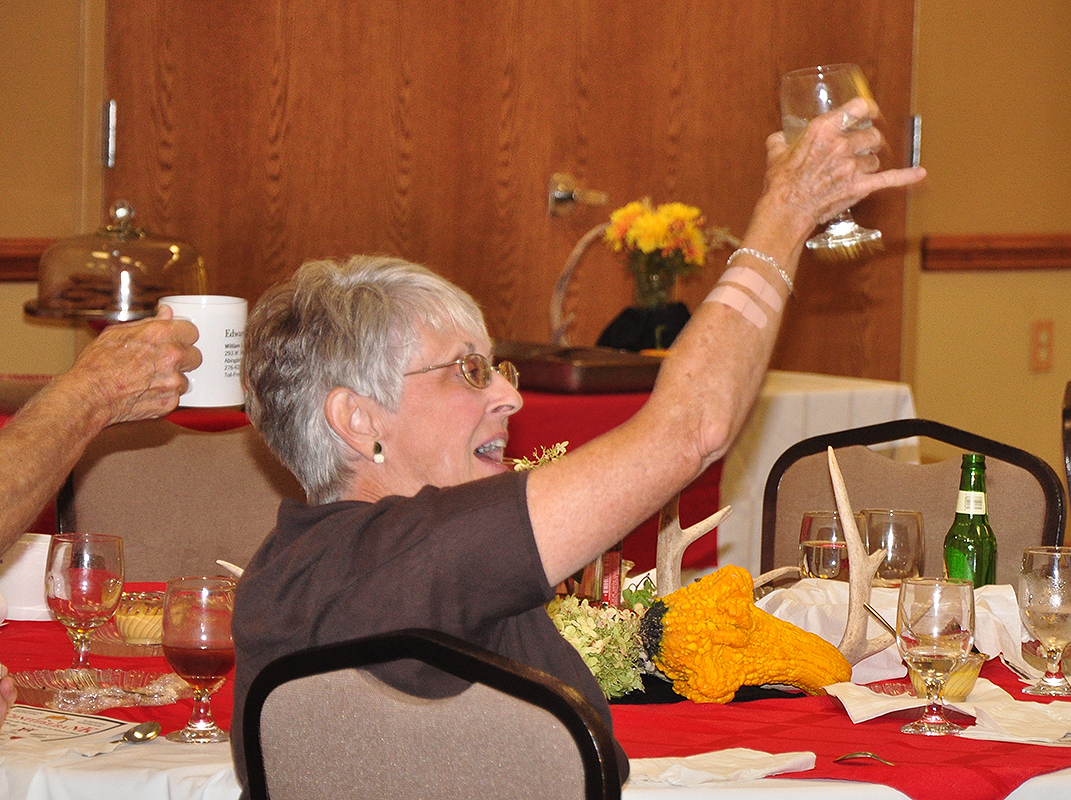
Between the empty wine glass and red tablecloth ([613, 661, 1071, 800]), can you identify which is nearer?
red tablecloth ([613, 661, 1071, 800])

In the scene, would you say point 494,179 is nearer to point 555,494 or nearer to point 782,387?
point 782,387

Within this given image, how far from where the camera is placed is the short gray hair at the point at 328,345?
→ 122 centimetres

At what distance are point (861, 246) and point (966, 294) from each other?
3982 mm

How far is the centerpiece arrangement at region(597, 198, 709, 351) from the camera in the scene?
357cm

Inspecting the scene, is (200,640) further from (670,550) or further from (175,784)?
(670,550)

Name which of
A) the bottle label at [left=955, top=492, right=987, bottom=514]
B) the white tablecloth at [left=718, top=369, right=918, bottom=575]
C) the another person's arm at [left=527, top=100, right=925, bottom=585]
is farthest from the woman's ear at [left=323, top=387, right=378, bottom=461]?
the white tablecloth at [left=718, top=369, right=918, bottom=575]

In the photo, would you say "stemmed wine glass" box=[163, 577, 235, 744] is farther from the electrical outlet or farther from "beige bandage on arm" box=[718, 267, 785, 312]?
the electrical outlet

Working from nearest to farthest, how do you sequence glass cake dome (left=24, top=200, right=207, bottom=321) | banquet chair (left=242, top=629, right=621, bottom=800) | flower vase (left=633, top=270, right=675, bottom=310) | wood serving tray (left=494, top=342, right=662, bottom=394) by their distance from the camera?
banquet chair (left=242, top=629, right=621, bottom=800) → glass cake dome (left=24, top=200, right=207, bottom=321) → wood serving tray (left=494, top=342, right=662, bottom=394) → flower vase (left=633, top=270, right=675, bottom=310)

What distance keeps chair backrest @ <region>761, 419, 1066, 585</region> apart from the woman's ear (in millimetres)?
1224

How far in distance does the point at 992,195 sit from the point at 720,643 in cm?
409

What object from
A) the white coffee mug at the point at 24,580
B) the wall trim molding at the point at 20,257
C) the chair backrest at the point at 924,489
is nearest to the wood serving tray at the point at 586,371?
the chair backrest at the point at 924,489

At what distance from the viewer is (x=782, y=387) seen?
364 cm

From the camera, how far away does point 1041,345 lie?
5.13m

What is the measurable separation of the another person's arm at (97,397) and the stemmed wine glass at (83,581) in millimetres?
122
